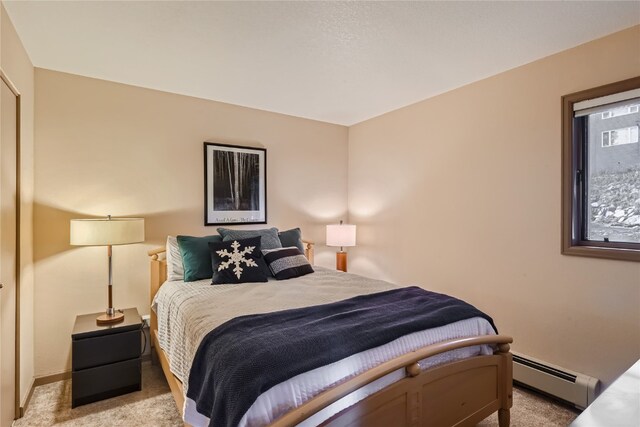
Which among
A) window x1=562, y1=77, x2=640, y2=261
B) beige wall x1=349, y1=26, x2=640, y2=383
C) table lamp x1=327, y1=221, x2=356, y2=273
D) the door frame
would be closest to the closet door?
the door frame

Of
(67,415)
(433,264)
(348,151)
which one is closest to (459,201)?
(433,264)

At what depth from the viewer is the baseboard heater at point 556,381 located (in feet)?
6.99

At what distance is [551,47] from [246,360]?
271 centimetres

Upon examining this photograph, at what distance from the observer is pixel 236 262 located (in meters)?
2.64

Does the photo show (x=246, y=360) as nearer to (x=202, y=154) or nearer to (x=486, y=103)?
(x=202, y=154)

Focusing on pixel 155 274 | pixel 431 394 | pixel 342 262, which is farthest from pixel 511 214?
pixel 155 274

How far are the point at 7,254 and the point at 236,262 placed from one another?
135 centimetres

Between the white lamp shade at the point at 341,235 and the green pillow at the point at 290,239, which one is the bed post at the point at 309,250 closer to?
the white lamp shade at the point at 341,235

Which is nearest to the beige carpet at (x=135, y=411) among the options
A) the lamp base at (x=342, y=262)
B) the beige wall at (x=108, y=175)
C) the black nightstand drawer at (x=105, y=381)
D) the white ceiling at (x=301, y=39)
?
the black nightstand drawer at (x=105, y=381)

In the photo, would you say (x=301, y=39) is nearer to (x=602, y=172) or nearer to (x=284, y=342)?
(x=284, y=342)

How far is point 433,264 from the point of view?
3270 mm

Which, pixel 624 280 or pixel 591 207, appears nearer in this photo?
pixel 624 280

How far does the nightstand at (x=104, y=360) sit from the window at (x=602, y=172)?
311cm

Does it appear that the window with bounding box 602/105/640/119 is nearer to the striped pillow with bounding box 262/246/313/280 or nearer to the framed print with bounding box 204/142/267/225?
the striped pillow with bounding box 262/246/313/280
